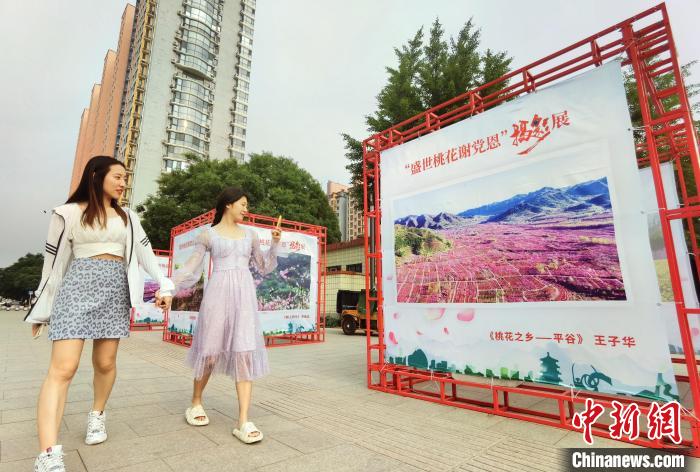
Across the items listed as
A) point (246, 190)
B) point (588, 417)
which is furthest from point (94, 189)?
point (246, 190)

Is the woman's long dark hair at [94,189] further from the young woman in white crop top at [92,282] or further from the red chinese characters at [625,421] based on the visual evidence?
the red chinese characters at [625,421]

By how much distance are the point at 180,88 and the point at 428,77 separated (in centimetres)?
3801

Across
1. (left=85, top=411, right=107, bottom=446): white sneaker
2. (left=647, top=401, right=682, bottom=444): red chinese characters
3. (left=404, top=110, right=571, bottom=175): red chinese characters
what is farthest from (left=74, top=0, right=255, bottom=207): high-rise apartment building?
(left=647, top=401, right=682, bottom=444): red chinese characters

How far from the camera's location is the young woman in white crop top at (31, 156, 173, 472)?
2.18 metres

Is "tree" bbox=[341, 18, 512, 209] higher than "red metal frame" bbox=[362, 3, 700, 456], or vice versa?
"tree" bbox=[341, 18, 512, 209]

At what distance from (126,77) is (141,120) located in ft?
45.3

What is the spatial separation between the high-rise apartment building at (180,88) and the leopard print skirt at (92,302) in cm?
3955

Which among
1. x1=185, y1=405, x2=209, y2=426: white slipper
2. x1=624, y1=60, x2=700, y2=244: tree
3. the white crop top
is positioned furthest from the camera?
x1=624, y1=60, x2=700, y2=244: tree

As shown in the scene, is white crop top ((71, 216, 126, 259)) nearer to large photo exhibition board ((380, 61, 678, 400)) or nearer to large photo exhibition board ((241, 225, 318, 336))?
large photo exhibition board ((380, 61, 678, 400))

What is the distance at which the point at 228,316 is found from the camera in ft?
9.34

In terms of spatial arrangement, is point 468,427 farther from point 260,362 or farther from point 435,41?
point 435,41

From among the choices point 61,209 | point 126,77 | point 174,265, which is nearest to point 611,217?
point 61,209

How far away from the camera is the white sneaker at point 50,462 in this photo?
188cm

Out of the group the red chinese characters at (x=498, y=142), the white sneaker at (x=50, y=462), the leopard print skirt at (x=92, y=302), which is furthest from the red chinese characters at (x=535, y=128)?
the white sneaker at (x=50, y=462)
